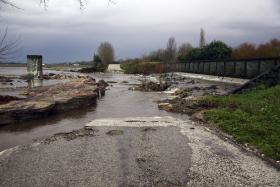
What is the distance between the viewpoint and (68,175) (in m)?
8.08

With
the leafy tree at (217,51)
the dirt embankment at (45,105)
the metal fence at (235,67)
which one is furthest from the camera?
the leafy tree at (217,51)

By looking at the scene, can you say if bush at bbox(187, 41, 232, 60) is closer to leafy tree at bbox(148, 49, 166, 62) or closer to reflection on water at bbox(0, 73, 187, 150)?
leafy tree at bbox(148, 49, 166, 62)

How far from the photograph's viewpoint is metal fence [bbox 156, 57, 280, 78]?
2955cm

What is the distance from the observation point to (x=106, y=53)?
14462 centimetres

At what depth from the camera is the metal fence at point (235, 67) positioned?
2955 cm

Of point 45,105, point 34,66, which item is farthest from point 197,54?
point 45,105

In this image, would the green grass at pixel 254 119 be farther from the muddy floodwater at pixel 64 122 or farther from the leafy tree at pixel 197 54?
the leafy tree at pixel 197 54

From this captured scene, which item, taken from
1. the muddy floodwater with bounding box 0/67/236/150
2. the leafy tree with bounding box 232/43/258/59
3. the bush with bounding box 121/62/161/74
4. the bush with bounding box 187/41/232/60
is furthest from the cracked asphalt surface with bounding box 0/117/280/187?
the bush with bounding box 121/62/161/74

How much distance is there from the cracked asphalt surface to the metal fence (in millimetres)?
16710

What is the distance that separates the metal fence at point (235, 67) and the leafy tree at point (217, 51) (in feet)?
42.5

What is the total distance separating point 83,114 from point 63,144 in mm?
6961

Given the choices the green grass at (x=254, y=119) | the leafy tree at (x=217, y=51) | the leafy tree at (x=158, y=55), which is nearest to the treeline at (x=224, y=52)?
the leafy tree at (x=217, y=51)

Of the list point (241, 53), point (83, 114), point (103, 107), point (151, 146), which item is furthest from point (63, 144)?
point (241, 53)

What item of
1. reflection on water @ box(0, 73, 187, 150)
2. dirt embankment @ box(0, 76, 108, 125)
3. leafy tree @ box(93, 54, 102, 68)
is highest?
leafy tree @ box(93, 54, 102, 68)
